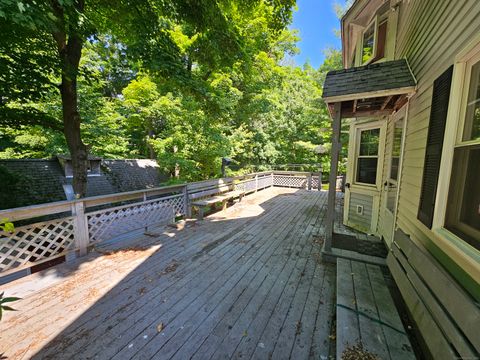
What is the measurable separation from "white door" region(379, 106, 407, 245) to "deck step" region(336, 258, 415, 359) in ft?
4.47

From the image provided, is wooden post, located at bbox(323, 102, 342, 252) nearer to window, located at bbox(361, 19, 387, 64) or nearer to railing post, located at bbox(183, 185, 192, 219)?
window, located at bbox(361, 19, 387, 64)

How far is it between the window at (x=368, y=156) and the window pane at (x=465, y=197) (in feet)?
8.92

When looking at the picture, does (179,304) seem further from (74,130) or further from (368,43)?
(368,43)

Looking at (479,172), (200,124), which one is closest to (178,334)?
(479,172)

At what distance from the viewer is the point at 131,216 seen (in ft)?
13.3

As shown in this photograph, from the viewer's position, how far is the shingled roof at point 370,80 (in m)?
2.65

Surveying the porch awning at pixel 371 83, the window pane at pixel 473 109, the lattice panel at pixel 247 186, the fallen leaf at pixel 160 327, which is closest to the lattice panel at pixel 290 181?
the lattice panel at pixel 247 186

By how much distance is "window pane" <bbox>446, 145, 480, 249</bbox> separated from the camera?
144 centimetres

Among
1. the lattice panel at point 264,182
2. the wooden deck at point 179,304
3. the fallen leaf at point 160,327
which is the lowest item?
the wooden deck at point 179,304

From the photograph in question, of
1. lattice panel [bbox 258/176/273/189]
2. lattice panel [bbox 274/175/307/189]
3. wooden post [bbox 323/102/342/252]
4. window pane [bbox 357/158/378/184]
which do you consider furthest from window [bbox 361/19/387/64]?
lattice panel [bbox 274/175/307/189]

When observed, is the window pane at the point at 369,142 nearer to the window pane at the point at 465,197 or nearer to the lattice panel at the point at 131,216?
the window pane at the point at 465,197

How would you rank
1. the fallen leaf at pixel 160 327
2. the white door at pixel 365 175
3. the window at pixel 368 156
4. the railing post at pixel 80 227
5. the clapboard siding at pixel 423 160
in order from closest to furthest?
the clapboard siding at pixel 423 160 → the fallen leaf at pixel 160 327 → the railing post at pixel 80 227 → the white door at pixel 365 175 → the window at pixel 368 156

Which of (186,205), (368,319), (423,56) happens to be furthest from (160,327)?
(423,56)

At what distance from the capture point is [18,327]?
6.29ft
